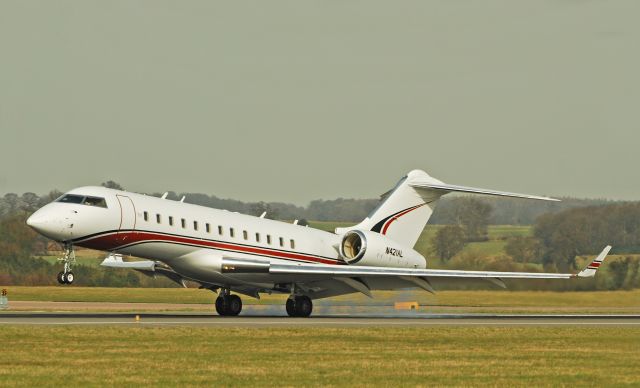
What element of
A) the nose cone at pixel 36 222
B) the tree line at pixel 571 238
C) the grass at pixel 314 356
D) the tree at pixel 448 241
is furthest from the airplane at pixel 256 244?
the tree at pixel 448 241

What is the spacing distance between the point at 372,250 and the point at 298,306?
3489mm

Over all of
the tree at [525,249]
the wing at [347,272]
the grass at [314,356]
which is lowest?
the grass at [314,356]

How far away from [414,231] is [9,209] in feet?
A: 139

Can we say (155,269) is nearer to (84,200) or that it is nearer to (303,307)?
(84,200)

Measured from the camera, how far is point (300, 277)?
3653 cm

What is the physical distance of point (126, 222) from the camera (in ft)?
109

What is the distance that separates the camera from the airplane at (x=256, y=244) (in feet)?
108

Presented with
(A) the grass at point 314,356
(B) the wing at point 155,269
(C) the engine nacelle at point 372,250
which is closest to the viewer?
(A) the grass at point 314,356

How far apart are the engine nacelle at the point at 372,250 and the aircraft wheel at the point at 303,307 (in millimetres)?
2638

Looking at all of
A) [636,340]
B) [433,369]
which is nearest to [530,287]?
[636,340]

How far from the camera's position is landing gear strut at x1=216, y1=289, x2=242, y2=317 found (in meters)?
37.6

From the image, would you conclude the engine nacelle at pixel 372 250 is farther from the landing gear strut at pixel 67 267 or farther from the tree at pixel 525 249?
the tree at pixel 525 249

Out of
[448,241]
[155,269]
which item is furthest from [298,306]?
[448,241]

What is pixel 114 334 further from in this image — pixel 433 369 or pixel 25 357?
pixel 433 369
